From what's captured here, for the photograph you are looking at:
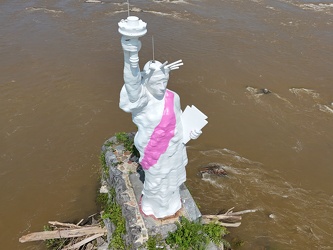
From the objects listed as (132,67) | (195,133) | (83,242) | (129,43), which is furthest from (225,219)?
(129,43)

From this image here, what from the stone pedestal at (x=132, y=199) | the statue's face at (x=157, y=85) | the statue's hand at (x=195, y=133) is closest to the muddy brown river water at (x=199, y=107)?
the stone pedestal at (x=132, y=199)

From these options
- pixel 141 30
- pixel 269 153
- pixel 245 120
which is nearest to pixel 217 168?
pixel 269 153

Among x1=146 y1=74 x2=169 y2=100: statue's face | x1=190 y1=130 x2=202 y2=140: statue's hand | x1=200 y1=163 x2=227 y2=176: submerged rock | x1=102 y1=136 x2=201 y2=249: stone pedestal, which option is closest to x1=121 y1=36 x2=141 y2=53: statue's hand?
x1=146 y1=74 x2=169 y2=100: statue's face

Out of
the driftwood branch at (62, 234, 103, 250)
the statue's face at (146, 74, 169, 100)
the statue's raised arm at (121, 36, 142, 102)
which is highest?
the statue's raised arm at (121, 36, 142, 102)

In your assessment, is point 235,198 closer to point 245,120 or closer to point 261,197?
point 261,197

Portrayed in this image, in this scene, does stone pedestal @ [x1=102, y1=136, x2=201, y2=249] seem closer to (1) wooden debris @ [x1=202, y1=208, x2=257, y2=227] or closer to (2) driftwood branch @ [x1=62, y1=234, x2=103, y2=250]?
(2) driftwood branch @ [x1=62, y1=234, x2=103, y2=250]
